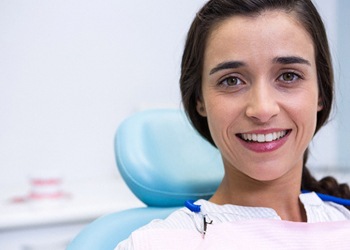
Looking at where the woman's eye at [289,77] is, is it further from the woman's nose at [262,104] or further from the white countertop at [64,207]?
the white countertop at [64,207]

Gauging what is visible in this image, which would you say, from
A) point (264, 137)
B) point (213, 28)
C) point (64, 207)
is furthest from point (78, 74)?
point (264, 137)

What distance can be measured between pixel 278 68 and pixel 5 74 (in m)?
1.19

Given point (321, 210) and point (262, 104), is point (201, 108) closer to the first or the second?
point (262, 104)

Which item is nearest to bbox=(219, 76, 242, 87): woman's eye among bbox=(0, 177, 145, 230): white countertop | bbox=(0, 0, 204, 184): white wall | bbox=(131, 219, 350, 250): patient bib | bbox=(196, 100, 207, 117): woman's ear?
bbox=(196, 100, 207, 117): woman's ear

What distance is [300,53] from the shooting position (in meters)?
0.85

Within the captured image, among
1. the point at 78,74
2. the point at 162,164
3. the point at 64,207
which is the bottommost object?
the point at 64,207

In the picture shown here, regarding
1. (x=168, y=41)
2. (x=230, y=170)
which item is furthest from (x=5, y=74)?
(x=230, y=170)

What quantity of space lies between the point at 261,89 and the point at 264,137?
0.29 feet

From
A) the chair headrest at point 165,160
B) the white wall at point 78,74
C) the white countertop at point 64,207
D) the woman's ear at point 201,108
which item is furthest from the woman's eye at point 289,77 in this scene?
the white wall at point 78,74

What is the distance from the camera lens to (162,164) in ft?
3.43

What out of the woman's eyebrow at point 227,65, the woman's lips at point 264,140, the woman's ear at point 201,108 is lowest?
the woman's lips at point 264,140

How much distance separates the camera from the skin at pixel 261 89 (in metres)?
0.82

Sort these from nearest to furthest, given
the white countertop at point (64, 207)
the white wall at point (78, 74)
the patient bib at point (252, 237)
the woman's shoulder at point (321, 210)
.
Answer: the patient bib at point (252, 237) < the woman's shoulder at point (321, 210) < the white countertop at point (64, 207) < the white wall at point (78, 74)

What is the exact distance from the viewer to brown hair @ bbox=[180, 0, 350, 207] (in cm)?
87
